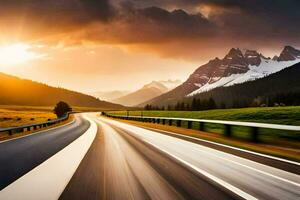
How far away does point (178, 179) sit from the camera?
8.40 metres

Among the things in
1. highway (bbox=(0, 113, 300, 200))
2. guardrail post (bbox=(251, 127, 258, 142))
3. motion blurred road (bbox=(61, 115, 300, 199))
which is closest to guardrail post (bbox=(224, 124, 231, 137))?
guardrail post (bbox=(251, 127, 258, 142))

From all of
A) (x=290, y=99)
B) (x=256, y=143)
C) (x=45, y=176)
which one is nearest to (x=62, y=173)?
(x=45, y=176)

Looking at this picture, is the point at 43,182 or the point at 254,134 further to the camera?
the point at 254,134

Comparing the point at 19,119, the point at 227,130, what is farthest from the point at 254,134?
the point at 19,119

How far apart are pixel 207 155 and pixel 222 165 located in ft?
7.85

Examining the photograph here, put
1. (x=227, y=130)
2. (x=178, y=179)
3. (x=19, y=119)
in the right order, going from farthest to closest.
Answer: (x=19, y=119) < (x=227, y=130) < (x=178, y=179)

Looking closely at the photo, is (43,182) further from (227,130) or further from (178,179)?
(227,130)

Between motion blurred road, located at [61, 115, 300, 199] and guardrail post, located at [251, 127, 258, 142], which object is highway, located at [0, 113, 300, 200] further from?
guardrail post, located at [251, 127, 258, 142]

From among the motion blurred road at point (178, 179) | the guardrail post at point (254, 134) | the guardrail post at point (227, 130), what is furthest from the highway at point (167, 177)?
the guardrail post at point (227, 130)

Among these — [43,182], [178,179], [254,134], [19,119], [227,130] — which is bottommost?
[43,182]

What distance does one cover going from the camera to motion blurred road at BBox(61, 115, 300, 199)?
6859 millimetres

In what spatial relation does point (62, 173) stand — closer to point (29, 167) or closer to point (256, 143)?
point (29, 167)

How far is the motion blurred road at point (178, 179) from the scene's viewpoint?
6.86m

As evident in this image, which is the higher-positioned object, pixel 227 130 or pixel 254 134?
pixel 227 130
